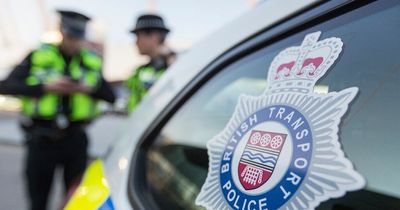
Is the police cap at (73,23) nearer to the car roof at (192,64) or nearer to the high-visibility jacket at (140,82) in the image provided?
the high-visibility jacket at (140,82)

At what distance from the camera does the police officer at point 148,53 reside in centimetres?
300

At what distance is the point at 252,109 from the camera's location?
38.1 inches

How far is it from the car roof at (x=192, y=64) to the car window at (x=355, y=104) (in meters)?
0.06

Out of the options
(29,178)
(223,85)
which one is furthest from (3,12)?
(223,85)

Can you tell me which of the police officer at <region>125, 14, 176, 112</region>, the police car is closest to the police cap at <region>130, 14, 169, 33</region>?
the police officer at <region>125, 14, 176, 112</region>

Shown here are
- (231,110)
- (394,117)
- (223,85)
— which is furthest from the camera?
(223,85)

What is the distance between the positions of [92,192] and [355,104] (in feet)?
2.86

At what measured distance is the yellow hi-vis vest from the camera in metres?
2.69

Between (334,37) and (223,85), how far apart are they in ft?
1.25

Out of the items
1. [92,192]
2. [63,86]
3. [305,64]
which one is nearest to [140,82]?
[63,86]

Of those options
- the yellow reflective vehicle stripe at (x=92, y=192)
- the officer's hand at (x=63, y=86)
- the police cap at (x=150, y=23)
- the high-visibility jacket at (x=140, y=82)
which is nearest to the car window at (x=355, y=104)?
the yellow reflective vehicle stripe at (x=92, y=192)

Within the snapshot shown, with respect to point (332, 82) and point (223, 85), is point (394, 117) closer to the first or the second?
point (332, 82)

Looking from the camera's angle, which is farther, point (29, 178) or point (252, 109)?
point (29, 178)

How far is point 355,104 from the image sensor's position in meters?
0.80
